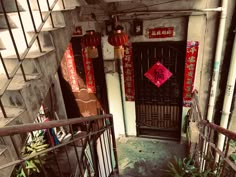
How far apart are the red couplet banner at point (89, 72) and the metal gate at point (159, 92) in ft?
4.68

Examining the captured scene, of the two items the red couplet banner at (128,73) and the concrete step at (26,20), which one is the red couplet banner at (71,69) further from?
the concrete step at (26,20)

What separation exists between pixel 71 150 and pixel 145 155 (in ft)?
7.67

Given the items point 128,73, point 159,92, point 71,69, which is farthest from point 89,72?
point 159,92

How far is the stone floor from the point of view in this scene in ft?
19.1

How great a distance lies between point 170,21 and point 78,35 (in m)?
2.67

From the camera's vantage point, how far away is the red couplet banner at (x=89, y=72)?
6.47 meters

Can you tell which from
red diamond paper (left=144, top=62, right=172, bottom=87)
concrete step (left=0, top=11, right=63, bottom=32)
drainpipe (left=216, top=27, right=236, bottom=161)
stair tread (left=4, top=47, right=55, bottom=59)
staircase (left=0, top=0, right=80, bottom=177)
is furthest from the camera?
red diamond paper (left=144, top=62, right=172, bottom=87)

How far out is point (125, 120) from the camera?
22.9ft

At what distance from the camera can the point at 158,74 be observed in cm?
599

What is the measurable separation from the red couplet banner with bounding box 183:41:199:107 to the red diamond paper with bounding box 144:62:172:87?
0.50 metres

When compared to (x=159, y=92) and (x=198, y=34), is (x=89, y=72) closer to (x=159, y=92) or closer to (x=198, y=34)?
(x=159, y=92)

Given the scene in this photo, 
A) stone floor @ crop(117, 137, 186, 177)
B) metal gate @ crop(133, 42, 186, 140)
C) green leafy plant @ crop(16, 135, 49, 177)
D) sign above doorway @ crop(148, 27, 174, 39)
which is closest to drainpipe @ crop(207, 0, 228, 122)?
metal gate @ crop(133, 42, 186, 140)

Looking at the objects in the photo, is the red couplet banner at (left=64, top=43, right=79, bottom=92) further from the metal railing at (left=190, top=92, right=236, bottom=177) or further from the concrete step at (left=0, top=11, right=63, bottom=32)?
the metal railing at (left=190, top=92, right=236, bottom=177)

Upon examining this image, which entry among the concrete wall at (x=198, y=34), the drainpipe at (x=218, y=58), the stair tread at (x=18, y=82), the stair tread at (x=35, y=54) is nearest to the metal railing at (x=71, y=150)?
the stair tread at (x=18, y=82)
